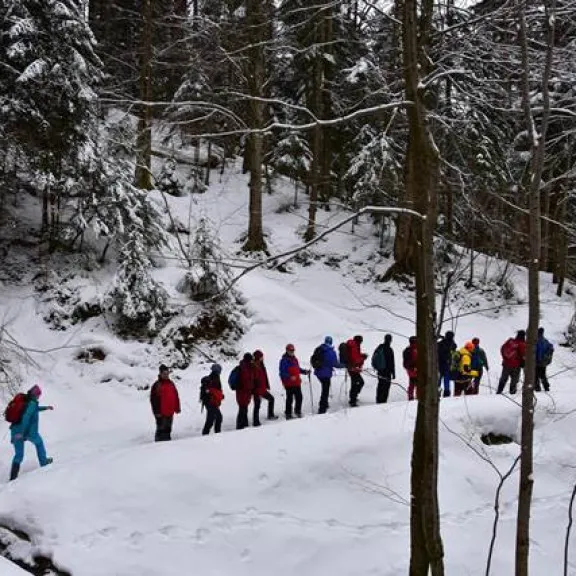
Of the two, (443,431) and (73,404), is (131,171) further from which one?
(443,431)

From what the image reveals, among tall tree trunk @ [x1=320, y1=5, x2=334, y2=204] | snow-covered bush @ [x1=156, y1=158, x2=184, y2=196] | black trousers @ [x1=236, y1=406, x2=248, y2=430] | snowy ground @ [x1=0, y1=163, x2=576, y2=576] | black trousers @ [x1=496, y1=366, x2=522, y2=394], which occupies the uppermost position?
tall tree trunk @ [x1=320, y1=5, x2=334, y2=204]

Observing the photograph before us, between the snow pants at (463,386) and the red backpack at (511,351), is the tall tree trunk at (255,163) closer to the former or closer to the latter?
the snow pants at (463,386)

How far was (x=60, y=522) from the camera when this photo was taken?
336 inches

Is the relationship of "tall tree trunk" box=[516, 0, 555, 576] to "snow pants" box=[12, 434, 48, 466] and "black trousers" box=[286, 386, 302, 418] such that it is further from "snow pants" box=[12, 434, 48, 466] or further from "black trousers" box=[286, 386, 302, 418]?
"snow pants" box=[12, 434, 48, 466]

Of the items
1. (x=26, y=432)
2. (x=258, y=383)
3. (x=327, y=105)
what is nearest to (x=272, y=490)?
(x=258, y=383)

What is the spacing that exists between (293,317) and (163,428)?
664 centimetres

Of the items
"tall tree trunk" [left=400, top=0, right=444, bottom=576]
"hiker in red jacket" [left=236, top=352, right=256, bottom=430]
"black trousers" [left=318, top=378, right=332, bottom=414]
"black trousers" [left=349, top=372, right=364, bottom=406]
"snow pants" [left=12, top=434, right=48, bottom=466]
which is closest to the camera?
"tall tree trunk" [left=400, top=0, right=444, bottom=576]

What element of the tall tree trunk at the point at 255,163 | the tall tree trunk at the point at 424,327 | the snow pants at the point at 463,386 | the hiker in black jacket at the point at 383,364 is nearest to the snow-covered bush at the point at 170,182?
the tall tree trunk at the point at 255,163

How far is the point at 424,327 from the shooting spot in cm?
609

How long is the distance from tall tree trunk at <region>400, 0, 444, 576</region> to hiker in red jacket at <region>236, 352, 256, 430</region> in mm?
5487

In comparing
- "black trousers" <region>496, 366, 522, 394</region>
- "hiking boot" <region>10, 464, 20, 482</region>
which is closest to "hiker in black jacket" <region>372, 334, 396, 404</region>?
"black trousers" <region>496, 366, 522, 394</region>

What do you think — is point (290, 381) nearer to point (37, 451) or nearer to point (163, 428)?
point (163, 428)

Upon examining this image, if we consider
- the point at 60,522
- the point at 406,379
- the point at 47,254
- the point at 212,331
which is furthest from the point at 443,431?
the point at 47,254

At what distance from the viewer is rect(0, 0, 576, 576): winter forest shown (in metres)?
6.17
